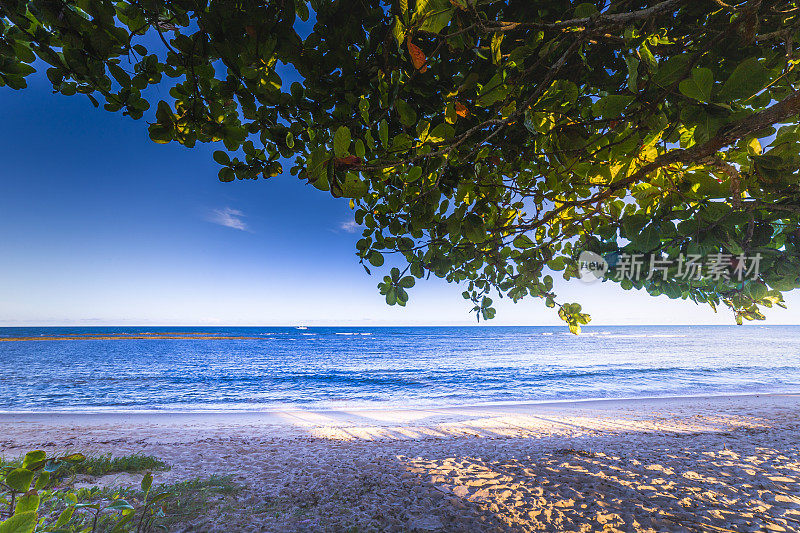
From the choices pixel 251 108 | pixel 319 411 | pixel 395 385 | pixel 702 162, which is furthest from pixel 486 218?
pixel 395 385

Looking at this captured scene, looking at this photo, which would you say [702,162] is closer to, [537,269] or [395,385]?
[537,269]

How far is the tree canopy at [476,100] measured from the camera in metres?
1.02

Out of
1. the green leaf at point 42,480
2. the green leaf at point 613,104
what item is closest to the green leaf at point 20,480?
the green leaf at point 42,480

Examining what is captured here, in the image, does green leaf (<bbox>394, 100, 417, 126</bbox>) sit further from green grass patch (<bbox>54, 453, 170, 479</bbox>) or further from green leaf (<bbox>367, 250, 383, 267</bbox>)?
green grass patch (<bbox>54, 453, 170, 479</bbox>)

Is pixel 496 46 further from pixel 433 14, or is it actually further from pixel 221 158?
pixel 221 158

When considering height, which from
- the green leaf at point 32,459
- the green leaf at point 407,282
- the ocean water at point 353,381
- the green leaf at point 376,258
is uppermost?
the green leaf at point 376,258

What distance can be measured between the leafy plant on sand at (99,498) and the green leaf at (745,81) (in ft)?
6.98

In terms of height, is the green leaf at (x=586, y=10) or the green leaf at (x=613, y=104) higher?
the green leaf at (x=586, y=10)

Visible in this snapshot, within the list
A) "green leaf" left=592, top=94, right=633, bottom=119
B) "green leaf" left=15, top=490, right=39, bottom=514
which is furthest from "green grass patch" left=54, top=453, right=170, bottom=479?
"green leaf" left=592, top=94, right=633, bottom=119

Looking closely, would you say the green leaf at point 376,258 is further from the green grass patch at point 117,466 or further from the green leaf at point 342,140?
the green grass patch at point 117,466

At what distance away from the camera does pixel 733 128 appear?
1186mm

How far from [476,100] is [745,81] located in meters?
0.70

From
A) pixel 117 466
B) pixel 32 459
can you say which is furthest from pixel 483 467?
pixel 117 466

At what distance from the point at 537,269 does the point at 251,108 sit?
2231 mm
